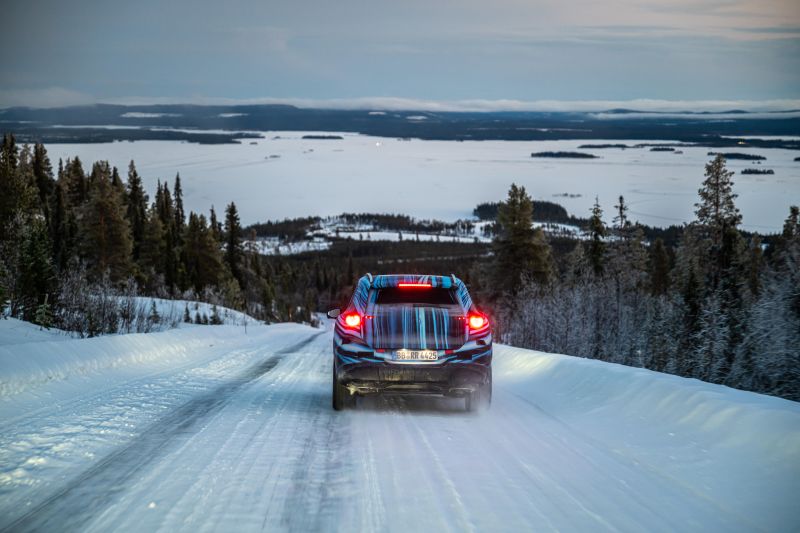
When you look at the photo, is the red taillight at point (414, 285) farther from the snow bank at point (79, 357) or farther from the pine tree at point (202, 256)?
the pine tree at point (202, 256)

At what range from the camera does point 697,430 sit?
762 centimetres

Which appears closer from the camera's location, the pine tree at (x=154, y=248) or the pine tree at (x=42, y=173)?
the pine tree at (x=154, y=248)

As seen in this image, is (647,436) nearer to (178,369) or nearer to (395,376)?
(395,376)

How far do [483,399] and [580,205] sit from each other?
572ft

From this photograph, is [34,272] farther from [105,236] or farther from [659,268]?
[659,268]

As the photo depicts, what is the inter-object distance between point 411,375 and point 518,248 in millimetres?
44129

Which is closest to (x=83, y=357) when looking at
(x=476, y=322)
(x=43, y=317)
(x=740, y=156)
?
(x=43, y=317)

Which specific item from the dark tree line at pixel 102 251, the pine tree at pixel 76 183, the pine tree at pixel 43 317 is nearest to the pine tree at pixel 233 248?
the dark tree line at pixel 102 251

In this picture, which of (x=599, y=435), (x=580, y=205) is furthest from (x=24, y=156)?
(x=599, y=435)

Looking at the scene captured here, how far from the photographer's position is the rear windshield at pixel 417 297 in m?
9.37

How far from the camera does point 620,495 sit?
5.89 metres

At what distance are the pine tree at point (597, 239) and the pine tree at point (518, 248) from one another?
1081 centimetres

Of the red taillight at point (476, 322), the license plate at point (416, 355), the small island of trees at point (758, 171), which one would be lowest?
the license plate at point (416, 355)

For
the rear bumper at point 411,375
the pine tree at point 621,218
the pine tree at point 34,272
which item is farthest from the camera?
the pine tree at point 621,218
